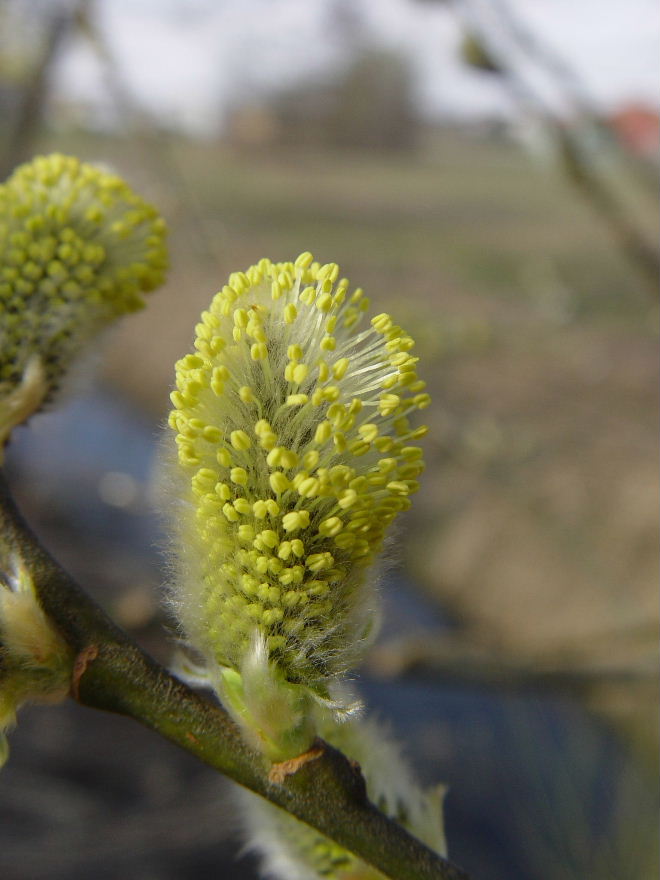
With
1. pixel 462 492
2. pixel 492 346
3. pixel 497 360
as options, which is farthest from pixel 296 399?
pixel 492 346

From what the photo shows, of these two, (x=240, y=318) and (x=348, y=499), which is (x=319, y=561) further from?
(x=240, y=318)

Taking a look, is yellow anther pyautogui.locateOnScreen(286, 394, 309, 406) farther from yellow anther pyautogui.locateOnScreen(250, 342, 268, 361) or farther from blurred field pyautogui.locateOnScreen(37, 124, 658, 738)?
blurred field pyautogui.locateOnScreen(37, 124, 658, 738)

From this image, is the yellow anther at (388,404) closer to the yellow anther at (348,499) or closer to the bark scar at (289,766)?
the yellow anther at (348,499)

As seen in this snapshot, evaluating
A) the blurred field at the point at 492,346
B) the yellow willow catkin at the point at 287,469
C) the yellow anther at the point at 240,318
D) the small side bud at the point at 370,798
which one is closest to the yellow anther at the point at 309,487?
the yellow willow catkin at the point at 287,469

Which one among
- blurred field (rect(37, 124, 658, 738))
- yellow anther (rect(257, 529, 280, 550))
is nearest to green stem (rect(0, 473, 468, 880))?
yellow anther (rect(257, 529, 280, 550))

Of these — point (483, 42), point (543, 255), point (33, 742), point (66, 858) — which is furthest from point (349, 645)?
point (543, 255)

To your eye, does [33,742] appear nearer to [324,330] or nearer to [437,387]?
[324,330]
